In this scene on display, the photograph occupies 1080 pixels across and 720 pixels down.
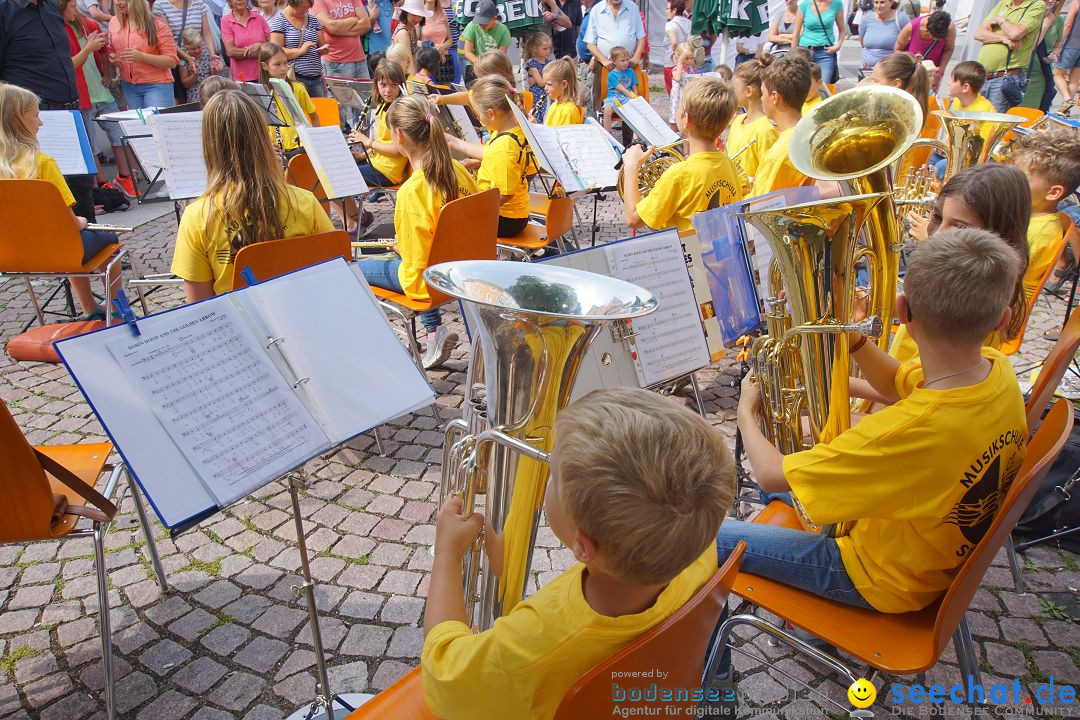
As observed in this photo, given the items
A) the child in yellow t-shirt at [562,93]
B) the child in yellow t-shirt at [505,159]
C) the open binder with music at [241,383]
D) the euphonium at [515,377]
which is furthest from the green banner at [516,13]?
the euphonium at [515,377]

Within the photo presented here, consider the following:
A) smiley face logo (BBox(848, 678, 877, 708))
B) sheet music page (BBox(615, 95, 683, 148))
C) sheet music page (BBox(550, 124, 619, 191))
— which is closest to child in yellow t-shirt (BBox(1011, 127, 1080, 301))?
smiley face logo (BBox(848, 678, 877, 708))

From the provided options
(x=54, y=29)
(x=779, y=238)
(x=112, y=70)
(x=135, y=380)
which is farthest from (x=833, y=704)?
(x=112, y=70)

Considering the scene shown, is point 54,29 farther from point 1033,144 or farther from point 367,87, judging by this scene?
point 1033,144

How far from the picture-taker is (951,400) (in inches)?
62.1

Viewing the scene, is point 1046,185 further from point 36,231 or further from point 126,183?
point 126,183

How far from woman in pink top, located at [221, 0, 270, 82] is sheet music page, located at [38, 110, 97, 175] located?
3.37 metres

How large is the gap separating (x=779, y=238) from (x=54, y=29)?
20.6 ft

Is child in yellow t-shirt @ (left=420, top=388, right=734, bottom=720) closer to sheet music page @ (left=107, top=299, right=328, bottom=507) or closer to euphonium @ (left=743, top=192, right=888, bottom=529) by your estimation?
sheet music page @ (left=107, top=299, right=328, bottom=507)

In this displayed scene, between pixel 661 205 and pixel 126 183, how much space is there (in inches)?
245

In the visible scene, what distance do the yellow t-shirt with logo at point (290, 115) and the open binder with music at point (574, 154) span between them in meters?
2.48

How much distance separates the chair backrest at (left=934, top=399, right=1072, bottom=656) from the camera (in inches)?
57.5

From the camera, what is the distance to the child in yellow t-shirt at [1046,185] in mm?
3068

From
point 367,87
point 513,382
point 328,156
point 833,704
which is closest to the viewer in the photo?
point 513,382

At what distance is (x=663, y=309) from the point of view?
250cm
